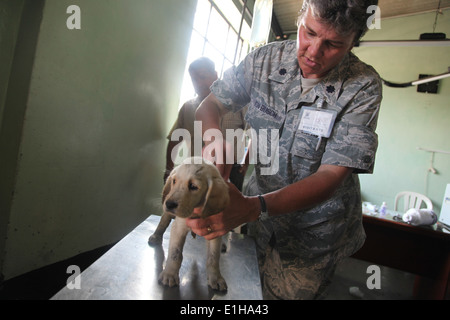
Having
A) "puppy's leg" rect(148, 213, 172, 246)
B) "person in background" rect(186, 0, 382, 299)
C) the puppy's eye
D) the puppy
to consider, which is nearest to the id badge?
"person in background" rect(186, 0, 382, 299)

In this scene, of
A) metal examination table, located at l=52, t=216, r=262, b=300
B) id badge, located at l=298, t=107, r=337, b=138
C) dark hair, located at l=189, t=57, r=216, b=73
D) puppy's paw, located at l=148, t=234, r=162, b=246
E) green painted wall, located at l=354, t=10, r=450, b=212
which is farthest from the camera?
green painted wall, located at l=354, t=10, r=450, b=212

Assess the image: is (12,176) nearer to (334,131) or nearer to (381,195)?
(334,131)

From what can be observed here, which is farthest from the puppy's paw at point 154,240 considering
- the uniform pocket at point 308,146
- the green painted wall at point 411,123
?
the green painted wall at point 411,123

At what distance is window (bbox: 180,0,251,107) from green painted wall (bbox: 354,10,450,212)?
4.42 metres

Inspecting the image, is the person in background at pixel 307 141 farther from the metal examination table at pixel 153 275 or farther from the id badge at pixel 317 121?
the metal examination table at pixel 153 275

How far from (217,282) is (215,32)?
5012 millimetres

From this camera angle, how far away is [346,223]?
143cm

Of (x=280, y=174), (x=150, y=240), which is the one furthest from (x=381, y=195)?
(x=150, y=240)

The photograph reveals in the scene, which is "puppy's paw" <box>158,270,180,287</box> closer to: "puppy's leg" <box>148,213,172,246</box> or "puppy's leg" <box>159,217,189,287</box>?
"puppy's leg" <box>159,217,189,287</box>

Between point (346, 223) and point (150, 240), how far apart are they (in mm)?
1130

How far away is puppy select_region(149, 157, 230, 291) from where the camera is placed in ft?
3.27

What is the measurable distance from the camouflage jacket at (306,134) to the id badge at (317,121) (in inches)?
1.0

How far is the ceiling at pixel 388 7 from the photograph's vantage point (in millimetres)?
6340

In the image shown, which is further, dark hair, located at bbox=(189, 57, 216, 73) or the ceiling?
the ceiling
